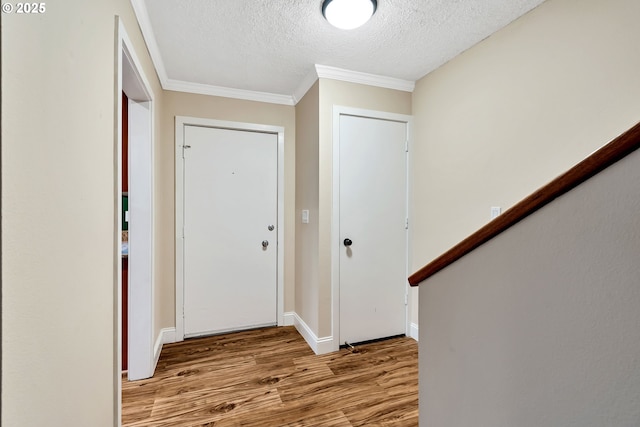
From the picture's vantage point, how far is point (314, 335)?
2385 mm

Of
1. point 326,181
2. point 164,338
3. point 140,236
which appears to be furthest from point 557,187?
point 164,338

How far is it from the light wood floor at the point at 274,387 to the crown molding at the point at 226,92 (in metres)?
2.35

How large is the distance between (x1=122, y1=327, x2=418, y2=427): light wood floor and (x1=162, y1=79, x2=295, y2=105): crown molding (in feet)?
7.72

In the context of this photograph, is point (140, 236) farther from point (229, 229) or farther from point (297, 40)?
point (297, 40)

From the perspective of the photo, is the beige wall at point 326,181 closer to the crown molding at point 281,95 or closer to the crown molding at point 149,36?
the crown molding at point 281,95

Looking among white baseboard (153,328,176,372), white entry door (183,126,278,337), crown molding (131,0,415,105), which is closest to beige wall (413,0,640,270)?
crown molding (131,0,415,105)

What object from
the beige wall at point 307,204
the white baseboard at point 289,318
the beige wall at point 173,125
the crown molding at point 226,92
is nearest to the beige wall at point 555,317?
the beige wall at point 307,204

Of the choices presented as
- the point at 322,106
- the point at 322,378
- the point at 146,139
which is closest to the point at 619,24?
the point at 322,106

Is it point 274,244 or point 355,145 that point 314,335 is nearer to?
point 274,244

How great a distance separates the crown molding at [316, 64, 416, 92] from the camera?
229 cm

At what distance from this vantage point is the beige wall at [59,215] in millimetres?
607

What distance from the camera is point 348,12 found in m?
1.57

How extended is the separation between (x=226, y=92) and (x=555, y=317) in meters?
2.87

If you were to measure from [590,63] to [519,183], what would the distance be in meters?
0.67
